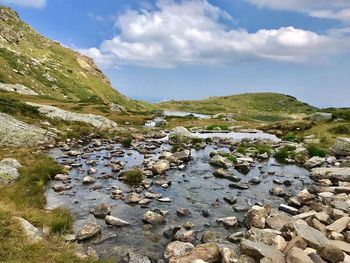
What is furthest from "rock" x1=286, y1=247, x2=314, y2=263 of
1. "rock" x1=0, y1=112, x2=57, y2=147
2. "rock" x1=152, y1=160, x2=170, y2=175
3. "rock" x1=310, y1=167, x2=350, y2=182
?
"rock" x1=0, y1=112, x2=57, y2=147

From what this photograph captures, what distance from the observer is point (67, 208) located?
20.3m

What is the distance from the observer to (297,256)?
511 inches

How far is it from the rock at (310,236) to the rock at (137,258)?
21.5 ft

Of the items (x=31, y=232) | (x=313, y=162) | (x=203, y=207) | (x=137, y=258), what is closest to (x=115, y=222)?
(x=137, y=258)

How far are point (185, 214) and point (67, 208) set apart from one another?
6763 mm

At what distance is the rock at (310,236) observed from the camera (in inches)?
565

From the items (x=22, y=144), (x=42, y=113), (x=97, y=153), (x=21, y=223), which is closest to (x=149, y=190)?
(x=21, y=223)

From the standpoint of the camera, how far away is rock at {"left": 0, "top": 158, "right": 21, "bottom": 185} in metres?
23.0

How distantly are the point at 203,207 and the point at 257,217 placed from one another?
4065 millimetres

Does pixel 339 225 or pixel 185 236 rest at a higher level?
pixel 339 225

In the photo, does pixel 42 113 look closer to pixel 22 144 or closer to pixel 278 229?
pixel 22 144

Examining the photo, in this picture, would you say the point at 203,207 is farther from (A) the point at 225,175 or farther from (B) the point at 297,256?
(B) the point at 297,256

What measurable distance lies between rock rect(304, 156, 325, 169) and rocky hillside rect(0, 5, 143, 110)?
78634mm

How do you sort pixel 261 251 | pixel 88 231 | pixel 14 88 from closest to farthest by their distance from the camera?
pixel 261 251 → pixel 88 231 → pixel 14 88
